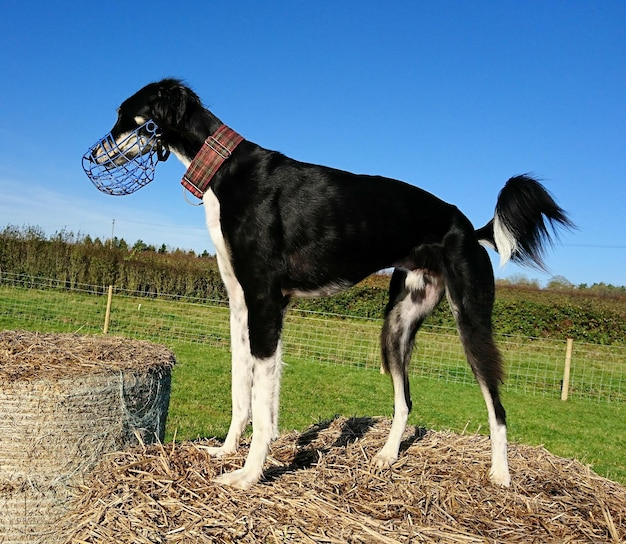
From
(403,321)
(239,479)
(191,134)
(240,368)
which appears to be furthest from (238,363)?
(191,134)

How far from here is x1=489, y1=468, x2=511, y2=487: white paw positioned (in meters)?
3.53

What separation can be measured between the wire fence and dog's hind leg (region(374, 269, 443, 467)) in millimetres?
10628

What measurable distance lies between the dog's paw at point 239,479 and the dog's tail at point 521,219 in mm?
2359

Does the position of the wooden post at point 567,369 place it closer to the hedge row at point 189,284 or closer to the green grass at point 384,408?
the green grass at point 384,408

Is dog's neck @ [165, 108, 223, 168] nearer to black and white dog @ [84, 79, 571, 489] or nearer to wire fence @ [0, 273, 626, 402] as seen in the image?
black and white dog @ [84, 79, 571, 489]

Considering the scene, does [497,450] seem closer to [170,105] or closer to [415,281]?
[415,281]

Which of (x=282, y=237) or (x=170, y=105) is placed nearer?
(x=282, y=237)

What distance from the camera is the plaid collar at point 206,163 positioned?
3.54 metres

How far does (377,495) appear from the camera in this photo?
3111 millimetres

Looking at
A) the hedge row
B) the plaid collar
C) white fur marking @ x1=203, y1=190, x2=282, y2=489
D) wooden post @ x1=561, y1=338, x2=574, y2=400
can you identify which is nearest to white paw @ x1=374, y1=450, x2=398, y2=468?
white fur marking @ x1=203, y1=190, x2=282, y2=489

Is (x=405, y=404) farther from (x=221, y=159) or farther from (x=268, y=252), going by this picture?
(x=221, y=159)

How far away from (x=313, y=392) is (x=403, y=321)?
7330 mm

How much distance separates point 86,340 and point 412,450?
8.51 ft

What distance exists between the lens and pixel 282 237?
353 cm
